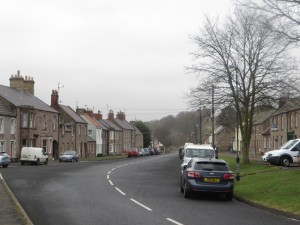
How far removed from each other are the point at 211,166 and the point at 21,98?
45.2m

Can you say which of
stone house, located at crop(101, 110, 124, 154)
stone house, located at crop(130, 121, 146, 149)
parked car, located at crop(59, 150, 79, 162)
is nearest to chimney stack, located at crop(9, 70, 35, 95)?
parked car, located at crop(59, 150, 79, 162)

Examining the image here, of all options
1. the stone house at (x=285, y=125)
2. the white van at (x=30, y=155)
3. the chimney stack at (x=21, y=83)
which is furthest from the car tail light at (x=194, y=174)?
the chimney stack at (x=21, y=83)

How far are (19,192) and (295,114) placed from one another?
4257 centimetres

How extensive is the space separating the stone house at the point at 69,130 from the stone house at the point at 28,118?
3112 millimetres

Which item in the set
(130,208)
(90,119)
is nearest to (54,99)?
(90,119)

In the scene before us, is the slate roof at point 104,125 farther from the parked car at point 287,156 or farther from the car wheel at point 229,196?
the car wheel at point 229,196

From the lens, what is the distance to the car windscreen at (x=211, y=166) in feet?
59.4

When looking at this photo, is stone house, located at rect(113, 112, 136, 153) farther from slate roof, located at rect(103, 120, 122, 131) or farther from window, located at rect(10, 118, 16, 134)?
window, located at rect(10, 118, 16, 134)

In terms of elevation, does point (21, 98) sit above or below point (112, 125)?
above

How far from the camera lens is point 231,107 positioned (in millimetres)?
36688

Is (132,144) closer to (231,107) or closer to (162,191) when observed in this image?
(231,107)

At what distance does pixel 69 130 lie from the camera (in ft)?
238

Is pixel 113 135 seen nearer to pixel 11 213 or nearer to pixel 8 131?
pixel 8 131

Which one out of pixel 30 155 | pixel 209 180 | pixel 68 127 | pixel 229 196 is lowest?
pixel 30 155
